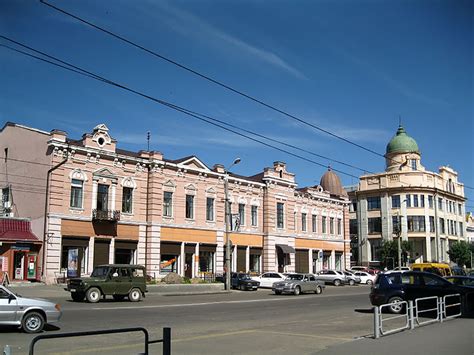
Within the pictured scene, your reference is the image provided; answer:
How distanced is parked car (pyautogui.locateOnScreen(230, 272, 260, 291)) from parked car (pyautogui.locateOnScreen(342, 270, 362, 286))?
536 inches

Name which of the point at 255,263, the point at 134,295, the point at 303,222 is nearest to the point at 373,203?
the point at 303,222

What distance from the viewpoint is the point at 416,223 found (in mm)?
81500

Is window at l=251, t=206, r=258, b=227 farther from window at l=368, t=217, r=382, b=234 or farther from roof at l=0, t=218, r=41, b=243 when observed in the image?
window at l=368, t=217, r=382, b=234

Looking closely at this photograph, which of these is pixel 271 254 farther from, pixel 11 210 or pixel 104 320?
pixel 104 320

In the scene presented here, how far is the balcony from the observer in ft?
125

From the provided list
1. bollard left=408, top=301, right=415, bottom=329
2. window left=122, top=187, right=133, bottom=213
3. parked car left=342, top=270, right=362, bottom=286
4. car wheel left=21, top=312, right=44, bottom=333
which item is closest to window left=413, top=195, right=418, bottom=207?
parked car left=342, top=270, right=362, bottom=286

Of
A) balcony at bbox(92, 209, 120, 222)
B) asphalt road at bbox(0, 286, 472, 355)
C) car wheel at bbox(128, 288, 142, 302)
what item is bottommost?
asphalt road at bbox(0, 286, 472, 355)

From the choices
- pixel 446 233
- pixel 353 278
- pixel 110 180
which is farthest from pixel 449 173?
pixel 110 180

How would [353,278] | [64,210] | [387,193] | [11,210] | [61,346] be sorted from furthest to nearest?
[387,193]
[353,278]
[11,210]
[64,210]
[61,346]

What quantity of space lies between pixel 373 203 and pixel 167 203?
51.7 meters

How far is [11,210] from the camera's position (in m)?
38.9

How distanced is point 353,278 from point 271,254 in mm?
8057

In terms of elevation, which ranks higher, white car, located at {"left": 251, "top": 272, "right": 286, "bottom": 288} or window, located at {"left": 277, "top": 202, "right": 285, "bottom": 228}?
window, located at {"left": 277, "top": 202, "right": 285, "bottom": 228}

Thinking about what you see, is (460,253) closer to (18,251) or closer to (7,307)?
(18,251)
